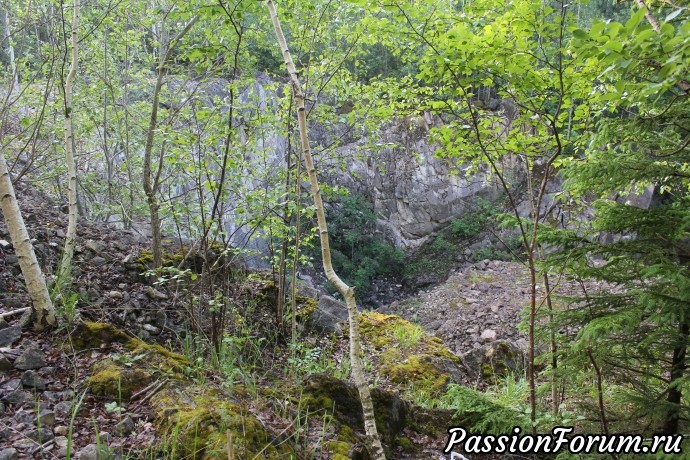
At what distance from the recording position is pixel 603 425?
248 cm

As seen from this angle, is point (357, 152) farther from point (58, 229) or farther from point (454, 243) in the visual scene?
point (454, 243)

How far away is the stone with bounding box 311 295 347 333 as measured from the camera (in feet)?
19.9

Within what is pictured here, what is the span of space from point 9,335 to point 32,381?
54cm

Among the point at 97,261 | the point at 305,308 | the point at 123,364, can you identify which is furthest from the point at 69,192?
the point at 305,308

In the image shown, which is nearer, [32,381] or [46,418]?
[46,418]

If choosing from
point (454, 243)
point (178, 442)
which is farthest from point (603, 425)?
point (454, 243)

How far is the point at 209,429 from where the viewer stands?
2195 mm

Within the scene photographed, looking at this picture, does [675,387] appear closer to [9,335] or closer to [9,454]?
[9,454]

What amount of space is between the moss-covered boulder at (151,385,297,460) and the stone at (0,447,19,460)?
1.94 feet

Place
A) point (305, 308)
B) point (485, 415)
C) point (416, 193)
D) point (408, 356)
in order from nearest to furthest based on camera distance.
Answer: point (485, 415), point (408, 356), point (305, 308), point (416, 193)

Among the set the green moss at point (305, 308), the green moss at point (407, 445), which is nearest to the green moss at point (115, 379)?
the green moss at point (407, 445)

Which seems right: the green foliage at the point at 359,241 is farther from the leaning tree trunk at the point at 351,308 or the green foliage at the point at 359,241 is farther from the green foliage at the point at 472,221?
the leaning tree trunk at the point at 351,308

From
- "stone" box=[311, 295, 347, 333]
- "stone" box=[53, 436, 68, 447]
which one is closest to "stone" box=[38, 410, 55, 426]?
"stone" box=[53, 436, 68, 447]

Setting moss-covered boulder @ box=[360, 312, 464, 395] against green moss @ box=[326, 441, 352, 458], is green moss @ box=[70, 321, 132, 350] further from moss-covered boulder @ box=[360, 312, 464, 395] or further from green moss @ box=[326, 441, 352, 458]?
moss-covered boulder @ box=[360, 312, 464, 395]
